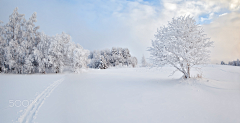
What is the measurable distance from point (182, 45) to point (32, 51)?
2657cm

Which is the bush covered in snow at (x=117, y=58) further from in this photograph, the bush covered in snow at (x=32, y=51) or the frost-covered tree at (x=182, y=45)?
the frost-covered tree at (x=182, y=45)

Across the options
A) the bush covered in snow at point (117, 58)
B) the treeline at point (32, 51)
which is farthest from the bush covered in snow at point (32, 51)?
the bush covered in snow at point (117, 58)

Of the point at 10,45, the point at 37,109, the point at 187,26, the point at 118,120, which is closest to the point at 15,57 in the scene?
the point at 10,45

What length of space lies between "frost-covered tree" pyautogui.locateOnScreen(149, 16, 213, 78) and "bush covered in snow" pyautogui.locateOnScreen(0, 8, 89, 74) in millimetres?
18113

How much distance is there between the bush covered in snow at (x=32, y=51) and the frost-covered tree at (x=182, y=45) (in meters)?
18.1

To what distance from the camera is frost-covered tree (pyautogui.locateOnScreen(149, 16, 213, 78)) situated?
8150mm

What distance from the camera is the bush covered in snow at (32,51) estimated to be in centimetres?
2248

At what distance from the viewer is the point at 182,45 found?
27.3ft

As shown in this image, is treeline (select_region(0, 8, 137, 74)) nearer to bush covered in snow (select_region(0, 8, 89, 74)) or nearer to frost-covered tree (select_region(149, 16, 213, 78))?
bush covered in snow (select_region(0, 8, 89, 74))

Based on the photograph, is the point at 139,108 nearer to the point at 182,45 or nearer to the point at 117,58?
the point at 182,45

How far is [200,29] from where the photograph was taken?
8.79 metres

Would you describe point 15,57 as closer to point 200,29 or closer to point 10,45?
point 10,45

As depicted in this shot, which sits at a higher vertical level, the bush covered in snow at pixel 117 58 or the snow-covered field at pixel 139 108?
the bush covered in snow at pixel 117 58

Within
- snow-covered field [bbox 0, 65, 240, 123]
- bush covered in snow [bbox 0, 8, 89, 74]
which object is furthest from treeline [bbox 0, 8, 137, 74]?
snow-covered field [bbox 0, 65, 240, 123]
